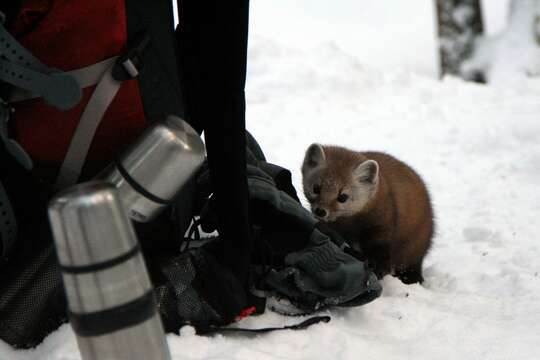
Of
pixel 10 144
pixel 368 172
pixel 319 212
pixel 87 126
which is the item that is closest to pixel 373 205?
pixel 368 172

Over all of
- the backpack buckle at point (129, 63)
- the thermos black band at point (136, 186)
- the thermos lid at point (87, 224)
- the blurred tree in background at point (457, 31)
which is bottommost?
the blurred tree in background at point (457, 31)

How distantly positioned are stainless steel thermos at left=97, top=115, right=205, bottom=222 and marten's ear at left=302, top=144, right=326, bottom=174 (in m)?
1.99

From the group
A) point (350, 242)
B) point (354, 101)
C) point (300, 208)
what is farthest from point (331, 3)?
point (300, 208)

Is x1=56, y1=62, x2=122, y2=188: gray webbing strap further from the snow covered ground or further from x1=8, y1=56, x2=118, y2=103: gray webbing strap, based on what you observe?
the snow covered ground

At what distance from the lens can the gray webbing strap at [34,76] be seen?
1743mm

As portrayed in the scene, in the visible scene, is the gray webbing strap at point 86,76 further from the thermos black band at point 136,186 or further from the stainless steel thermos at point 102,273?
the stainless steel thermos at point 102,273

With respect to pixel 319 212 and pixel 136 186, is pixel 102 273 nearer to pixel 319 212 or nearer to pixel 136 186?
pixel 136 186

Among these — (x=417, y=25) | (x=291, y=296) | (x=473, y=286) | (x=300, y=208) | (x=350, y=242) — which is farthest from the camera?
(x=417, y=25)

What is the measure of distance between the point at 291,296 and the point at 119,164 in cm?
98

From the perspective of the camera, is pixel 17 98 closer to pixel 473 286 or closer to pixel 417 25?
pixel 473 286

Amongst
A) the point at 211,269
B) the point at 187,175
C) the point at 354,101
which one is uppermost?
the point at 187,175

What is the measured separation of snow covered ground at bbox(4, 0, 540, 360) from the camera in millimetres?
2246

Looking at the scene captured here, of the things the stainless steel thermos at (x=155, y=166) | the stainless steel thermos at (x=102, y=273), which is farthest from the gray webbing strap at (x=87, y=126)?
the stainless steel thermos at (x=102, y=273)

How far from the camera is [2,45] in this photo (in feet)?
5.64
